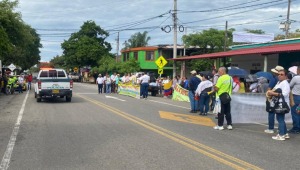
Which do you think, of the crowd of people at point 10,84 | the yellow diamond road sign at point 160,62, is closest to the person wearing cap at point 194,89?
the yellow diamond road sign at point 160,62

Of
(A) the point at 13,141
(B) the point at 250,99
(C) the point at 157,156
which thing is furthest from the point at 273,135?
(A) the point at 13,141

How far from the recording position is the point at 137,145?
27.8 ft

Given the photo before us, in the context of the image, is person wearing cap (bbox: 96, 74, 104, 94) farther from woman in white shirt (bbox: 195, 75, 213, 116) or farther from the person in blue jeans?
the person in blue jeans

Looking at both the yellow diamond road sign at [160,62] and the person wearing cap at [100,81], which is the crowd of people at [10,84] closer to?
the person wearing cap at [100,81]

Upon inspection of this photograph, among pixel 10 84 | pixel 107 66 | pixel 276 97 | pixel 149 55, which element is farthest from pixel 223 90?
pixel 107 66

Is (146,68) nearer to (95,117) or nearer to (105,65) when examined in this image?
(105,65)

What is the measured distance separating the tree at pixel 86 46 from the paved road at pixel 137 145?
58.6 metres

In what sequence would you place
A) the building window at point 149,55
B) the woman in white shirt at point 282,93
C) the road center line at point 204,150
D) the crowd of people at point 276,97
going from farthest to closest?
the building window at point 149,55, the crowd of people at point 276,97, the woman in white shirt at point 282,93, the road center line at point 204,150

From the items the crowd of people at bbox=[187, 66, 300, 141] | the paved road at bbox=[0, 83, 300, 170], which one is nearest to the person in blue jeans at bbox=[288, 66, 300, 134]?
the crowd of people at bbox=[187, 66, 300, 141]

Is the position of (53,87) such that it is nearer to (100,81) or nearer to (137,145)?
(100,81)

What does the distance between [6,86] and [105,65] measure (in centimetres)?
3264

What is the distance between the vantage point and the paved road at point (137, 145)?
273 inches

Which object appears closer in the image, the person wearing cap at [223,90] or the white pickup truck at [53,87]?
the person wearing cap at [223,90]

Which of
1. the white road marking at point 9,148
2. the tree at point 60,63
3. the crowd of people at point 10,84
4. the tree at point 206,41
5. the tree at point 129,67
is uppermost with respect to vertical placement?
the tree at point 206,41
